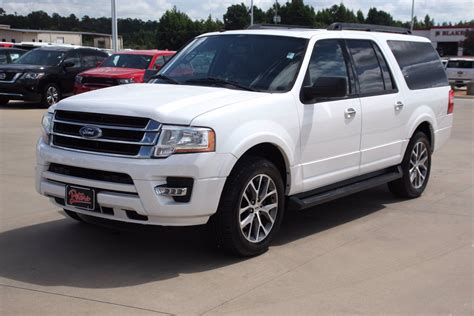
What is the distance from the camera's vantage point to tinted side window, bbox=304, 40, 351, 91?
Result: 18.8 feet

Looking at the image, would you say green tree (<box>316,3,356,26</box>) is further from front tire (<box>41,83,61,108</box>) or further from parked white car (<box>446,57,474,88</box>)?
front tire (<box>41,83,61,108</box>)

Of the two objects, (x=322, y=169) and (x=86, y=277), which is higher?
(x=322, y=169)

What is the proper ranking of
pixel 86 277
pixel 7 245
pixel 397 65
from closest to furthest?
pixel 86 277
pixel 7 245
pixel 397 65

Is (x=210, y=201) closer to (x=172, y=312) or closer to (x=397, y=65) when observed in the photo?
(x=172, y=312)

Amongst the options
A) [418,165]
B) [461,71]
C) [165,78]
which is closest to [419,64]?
[418,165]

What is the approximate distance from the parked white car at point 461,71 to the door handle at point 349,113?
30539 mm

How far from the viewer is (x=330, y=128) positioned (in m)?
5.71

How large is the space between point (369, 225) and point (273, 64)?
1973 millimetres

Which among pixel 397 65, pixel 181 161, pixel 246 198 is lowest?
pixel 246 198

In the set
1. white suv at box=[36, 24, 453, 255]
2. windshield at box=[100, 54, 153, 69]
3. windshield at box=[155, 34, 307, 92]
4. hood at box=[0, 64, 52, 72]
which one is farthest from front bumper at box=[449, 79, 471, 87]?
windshield at box=[155, 34, 307, 92]

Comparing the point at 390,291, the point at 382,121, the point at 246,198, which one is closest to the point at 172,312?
the point at 246,198

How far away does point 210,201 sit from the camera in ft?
15.0

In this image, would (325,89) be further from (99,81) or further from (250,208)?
→ (99,81)

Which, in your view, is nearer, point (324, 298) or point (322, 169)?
point (324, 298)
